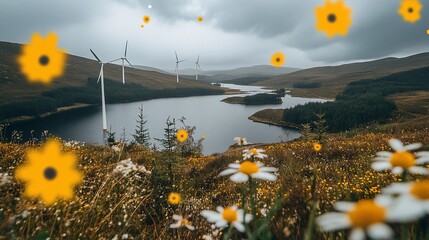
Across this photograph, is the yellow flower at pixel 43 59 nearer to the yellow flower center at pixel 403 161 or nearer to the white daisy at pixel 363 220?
the white daisy at pixel 363 220

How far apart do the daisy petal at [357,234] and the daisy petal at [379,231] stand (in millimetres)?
35

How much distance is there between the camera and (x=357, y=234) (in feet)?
4.14

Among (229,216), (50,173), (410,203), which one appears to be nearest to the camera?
(410,203)

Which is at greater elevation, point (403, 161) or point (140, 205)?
point (403, 161)

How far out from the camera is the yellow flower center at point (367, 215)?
1.28 meters

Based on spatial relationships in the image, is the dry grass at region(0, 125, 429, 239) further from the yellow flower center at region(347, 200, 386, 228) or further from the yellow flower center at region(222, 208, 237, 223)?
the yellow flower center at region(347, 200, 386, 228)

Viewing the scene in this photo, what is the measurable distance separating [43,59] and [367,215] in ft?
7.76

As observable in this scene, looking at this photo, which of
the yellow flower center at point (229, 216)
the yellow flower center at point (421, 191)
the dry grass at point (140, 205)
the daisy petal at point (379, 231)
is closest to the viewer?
the daisy petal at point (379, 231)

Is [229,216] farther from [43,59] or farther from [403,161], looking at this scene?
[43,59]

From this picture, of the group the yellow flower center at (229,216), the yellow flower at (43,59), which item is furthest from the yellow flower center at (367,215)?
the yellow flower at (43,59)

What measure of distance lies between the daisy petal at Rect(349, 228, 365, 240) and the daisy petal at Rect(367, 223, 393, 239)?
3cm

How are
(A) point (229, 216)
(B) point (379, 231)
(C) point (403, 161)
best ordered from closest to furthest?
1. (B) point (379, 231)
2. (C) point (403, 161)
3. (A) point (229, 216)

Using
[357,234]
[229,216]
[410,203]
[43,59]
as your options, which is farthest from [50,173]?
[410,203]

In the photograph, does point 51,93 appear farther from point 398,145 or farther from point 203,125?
point 398,145
